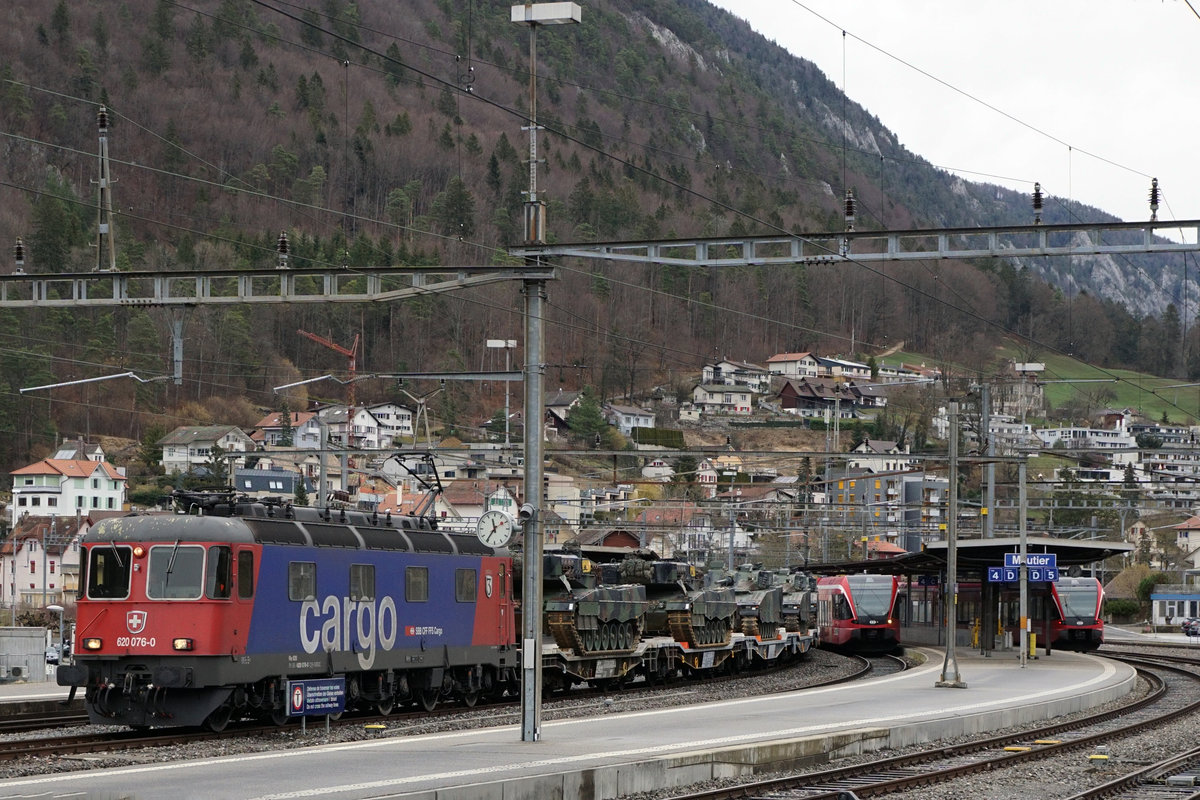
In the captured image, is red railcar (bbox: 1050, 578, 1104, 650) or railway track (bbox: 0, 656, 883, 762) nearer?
railway track (bbox: 0, 656, 883, 762)

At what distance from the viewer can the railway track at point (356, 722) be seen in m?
20.6

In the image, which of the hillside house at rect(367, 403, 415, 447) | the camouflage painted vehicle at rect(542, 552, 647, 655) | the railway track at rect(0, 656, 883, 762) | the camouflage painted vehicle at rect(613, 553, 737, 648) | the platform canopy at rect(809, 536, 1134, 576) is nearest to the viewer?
the railway track at rect(0, 656, 883, 762)

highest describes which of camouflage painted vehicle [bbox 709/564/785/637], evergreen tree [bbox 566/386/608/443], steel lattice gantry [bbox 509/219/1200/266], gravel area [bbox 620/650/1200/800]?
steel lattice gantry [bbox 509/219/1200/266]

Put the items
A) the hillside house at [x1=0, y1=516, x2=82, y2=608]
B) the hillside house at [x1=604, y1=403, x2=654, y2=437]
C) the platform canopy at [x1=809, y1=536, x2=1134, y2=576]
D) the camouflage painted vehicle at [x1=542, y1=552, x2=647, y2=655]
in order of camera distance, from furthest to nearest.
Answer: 1. the hillside house at [x1=604, y1=403, x2=654, y2=437]
2. the hillside house at [x1=0, y1=516, x2=82, y2=608]
3. the platform canopy at [x1=809, y1=536, x2=1134, y2=576]
4. the camouflage painted vehicle at [x1=542, y1=552, x2=647, y2=655]

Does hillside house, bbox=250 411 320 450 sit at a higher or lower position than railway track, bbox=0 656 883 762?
higher

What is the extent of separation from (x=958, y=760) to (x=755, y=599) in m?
23.1

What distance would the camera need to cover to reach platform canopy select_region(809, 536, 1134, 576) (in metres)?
45.0

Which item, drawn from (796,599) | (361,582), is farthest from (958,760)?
(796,599)

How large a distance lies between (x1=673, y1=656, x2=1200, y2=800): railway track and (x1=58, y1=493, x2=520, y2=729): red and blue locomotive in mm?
8570

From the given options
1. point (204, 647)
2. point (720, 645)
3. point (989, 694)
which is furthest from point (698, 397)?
point (204, 647)

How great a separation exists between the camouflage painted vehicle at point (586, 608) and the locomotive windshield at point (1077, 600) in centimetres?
2201

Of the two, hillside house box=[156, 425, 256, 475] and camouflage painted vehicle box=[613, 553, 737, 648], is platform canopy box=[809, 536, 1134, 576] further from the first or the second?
hillside house box=[156, 425, 256, 475]

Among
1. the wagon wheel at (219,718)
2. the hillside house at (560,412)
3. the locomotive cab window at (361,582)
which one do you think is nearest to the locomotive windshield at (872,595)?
the locomotive cab window at (361,582)

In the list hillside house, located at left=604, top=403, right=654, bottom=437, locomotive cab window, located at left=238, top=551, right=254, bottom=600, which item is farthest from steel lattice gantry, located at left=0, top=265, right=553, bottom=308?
hillside house, located at left=604, top=403, right=654, bottom=437
